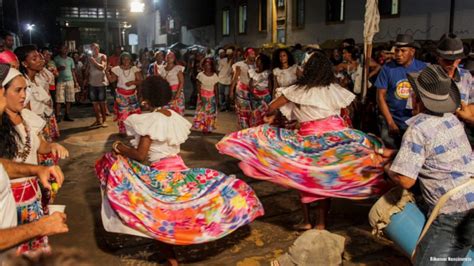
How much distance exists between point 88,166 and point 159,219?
15.6 ft

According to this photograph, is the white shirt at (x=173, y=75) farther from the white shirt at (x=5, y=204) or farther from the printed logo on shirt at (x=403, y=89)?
the white shirt at (x=5, y=204)

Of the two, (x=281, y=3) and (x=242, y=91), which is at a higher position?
(x=281, y=3)

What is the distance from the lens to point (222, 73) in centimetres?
1551

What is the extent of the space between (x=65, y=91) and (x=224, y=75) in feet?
16.1

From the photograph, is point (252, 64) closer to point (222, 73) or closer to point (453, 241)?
point (222, 73)

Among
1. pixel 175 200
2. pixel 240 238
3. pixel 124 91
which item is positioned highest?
pixel 124 91

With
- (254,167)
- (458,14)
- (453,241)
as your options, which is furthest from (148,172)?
(458,14)

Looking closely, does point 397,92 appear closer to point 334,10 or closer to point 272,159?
point 272,159

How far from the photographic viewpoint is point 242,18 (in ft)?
84.7

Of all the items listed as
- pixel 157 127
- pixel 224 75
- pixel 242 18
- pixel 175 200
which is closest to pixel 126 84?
pixel 224 75

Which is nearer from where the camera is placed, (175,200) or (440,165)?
(440,165)

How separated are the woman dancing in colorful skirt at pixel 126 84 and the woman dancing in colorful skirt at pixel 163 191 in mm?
6244

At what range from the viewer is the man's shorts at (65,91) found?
43.6ft

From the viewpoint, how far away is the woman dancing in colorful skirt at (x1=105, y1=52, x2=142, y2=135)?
1055 cm
